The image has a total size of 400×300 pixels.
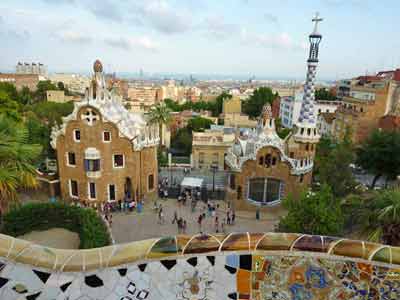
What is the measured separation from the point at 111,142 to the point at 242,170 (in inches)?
348

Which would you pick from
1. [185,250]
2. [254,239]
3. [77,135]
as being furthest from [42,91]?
[254,239]

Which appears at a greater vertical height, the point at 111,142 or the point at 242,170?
the point at 111,142

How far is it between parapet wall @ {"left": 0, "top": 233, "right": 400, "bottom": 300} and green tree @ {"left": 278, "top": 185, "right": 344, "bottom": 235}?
26.0 feet

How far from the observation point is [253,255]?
15.5ft

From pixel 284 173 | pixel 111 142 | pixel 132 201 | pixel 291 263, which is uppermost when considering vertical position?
pixel 291 263

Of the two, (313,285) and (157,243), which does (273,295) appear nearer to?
(313,285)

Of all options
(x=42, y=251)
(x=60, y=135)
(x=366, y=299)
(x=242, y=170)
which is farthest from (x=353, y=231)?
(x=60, y=135)

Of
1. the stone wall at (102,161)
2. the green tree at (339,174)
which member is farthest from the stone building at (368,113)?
the stone wall at (102,161)

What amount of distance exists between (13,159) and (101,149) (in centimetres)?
994

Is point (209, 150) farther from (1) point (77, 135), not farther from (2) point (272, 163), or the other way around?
A: (1) point (77, 135)

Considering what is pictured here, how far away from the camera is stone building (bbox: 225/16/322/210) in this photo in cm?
2047

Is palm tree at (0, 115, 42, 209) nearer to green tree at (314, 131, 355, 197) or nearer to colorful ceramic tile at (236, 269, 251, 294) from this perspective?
colorful ceramic tile at (236, 269, 251, 294)

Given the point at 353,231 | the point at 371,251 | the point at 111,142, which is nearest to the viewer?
the point at 371,251

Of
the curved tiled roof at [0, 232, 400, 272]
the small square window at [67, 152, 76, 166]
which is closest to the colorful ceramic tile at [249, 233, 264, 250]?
the curved tiled roof at [0, 232, 400, 272]
